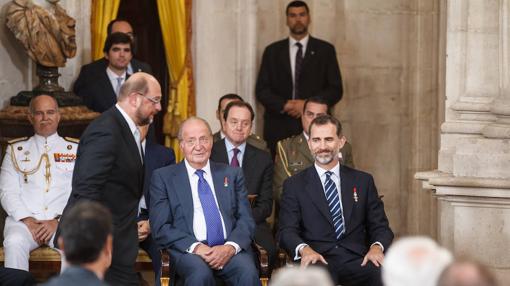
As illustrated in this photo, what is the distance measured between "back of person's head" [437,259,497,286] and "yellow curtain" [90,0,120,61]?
6444 millimetres

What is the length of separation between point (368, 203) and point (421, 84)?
3.38 metres

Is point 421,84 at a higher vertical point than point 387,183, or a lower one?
higher

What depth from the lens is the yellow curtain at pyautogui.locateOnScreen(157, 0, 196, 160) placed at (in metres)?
9.79

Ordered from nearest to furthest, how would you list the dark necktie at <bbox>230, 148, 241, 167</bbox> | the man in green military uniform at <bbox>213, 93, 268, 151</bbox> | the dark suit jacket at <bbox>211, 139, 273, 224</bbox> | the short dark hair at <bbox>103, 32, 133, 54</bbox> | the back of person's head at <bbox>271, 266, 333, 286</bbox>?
the back of person's head at <bbox>271, 266, 333, 286</bbox>, the dark suit jacket at <bbox>211, 139, 273, 224</bbox>, the dark necktie at <bbox>230, 148, 241, 167</bbox>, the man in green military uniform at <bbox>213, 93, 268, 151</bbox>, the short dark hair at <bbox>103, 32, 133, 54</bbox>

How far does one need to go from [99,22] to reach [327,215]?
3.37m

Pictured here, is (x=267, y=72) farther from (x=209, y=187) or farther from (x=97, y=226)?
(x=97, y=226)

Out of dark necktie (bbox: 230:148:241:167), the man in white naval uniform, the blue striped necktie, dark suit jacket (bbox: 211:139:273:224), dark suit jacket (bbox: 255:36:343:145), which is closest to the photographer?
the blue striped necktie

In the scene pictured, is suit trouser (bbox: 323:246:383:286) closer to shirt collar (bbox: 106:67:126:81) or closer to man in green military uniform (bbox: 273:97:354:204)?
man in green military uniform (bbox: 273:97:354:204)

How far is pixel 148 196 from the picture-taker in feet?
24.1

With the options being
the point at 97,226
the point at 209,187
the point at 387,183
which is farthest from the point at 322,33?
the point at 97,226

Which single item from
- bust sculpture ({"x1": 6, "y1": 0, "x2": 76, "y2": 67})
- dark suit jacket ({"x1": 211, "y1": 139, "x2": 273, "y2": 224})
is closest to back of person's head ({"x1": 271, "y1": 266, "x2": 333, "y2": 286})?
dark suit jacket ({"x1": 211, "y1": 139, "x2": 273, "y2": 224})

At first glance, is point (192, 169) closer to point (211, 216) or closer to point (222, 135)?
point (211, 216)

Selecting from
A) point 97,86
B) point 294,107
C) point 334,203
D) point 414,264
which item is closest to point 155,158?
point 334,203

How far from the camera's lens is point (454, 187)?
24.5ft
